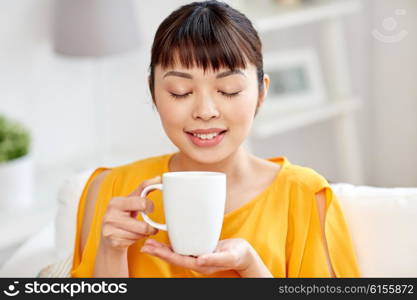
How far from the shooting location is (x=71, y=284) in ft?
3.63

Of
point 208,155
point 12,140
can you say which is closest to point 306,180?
point 208,155

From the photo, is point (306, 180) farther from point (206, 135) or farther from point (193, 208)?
point (193, 208)

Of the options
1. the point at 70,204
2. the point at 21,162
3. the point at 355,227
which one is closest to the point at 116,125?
the point at 21,162

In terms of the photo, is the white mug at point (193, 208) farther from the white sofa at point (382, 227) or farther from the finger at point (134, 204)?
the white sofa at point (382, 227)

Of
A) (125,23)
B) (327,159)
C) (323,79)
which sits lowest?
(327,159)

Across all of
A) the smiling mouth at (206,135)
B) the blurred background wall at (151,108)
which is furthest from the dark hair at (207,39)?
the blurred background wall at (151,108)

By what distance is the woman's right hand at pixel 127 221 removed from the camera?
3.28ft

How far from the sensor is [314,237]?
4.10 feet

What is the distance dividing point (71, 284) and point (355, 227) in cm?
62

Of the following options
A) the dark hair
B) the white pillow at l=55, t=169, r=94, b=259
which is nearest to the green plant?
the white pillow at l=55, t=169, r=94, b=259

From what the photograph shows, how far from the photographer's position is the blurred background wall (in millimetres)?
3098

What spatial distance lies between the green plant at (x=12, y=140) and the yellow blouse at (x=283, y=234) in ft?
4.30

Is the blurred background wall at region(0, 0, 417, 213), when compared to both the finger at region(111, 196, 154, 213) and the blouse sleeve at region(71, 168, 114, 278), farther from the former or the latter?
the finger at region(111, 196, 154, 213)

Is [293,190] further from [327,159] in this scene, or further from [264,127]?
[327,159]
